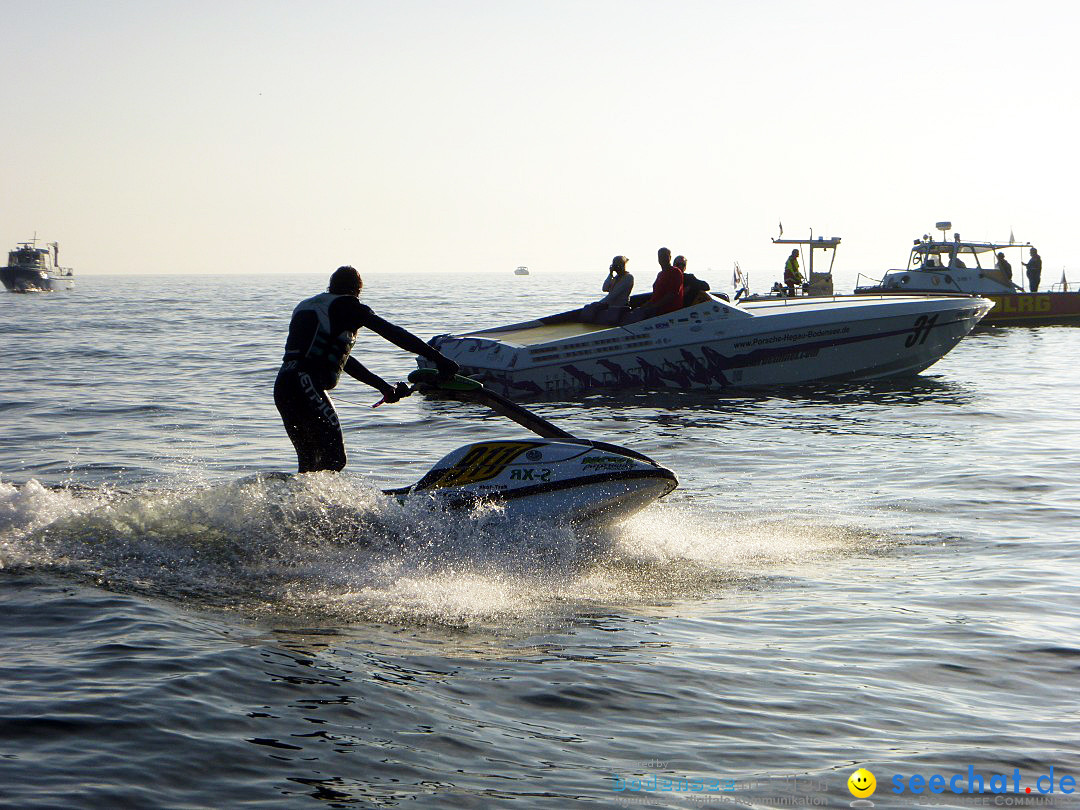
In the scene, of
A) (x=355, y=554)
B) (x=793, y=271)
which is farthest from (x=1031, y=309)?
(x=355, y=554)

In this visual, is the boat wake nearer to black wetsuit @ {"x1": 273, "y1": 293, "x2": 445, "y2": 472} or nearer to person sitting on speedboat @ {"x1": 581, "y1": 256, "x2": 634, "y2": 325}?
black wetsuit @ {"x1": 273, "y1": 293, "x2": 445, "y2": 472}

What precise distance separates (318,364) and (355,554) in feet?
4.25

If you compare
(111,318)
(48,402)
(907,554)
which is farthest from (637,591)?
(111,318)

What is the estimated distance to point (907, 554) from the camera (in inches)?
309

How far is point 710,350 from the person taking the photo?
17.6m

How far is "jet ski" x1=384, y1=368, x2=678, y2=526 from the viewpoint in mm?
7383

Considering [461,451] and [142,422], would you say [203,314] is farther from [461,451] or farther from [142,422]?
[461,451]

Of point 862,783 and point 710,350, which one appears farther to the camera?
point 710,350

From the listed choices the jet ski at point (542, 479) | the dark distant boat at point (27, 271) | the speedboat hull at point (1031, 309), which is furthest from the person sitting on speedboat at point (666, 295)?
the dark distant boat at point (27, 271)

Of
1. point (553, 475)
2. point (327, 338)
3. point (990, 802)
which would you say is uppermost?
point (327, 338)

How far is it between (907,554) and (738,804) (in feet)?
14.1

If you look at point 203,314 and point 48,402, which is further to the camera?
point 203,314

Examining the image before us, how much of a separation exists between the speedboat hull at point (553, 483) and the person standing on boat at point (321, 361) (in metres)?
0.65

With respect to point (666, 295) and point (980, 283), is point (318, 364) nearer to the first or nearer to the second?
point (666, 295)
